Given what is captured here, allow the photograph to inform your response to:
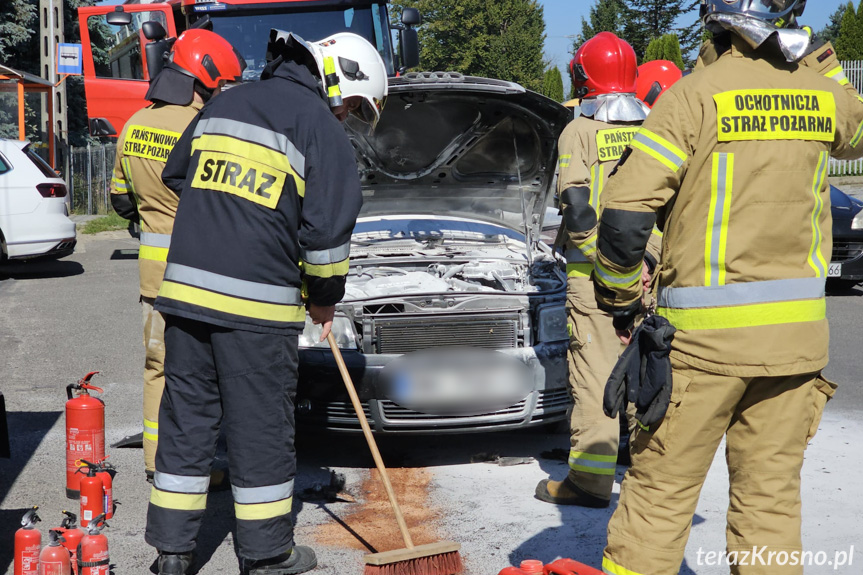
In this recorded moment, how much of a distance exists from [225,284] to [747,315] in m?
1.74

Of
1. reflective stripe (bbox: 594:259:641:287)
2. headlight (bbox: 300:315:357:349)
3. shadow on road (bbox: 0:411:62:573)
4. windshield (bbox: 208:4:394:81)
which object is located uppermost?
windshield (bbox: 208:4:394:81)

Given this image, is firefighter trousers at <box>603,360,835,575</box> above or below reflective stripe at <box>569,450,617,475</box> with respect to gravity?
above

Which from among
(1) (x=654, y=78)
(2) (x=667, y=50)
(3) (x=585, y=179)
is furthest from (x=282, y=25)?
(2) (x=667, y=50)

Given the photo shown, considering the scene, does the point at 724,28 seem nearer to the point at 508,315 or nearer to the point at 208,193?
the point at 208,193

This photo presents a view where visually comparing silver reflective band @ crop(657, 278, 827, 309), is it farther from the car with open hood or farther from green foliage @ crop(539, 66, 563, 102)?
green foliage @ crop(539, 66, 563, 102)

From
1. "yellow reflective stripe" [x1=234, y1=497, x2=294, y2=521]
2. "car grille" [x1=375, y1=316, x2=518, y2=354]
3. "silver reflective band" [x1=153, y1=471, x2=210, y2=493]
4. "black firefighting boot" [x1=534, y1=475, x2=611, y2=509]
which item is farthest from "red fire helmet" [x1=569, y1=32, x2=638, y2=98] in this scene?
"silver reflective band" [x1=153, y1=471, x2=210, y2=493]

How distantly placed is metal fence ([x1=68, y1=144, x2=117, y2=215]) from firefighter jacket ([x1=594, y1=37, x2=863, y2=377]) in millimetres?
19191

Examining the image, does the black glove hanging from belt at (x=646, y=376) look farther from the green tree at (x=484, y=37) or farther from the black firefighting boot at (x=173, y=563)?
the green tree at (x=484, y=37)

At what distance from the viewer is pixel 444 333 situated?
454 cm

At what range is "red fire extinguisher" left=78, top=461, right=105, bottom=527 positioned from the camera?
145 inches

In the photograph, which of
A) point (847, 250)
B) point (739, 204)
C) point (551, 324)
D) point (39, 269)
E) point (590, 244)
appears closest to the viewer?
point (739, 204)

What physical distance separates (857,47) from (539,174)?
68.5ft

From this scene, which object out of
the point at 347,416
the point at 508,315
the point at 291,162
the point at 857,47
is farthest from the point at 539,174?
the point at 857,47

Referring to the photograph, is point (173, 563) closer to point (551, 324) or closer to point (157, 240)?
point (157, 240)
